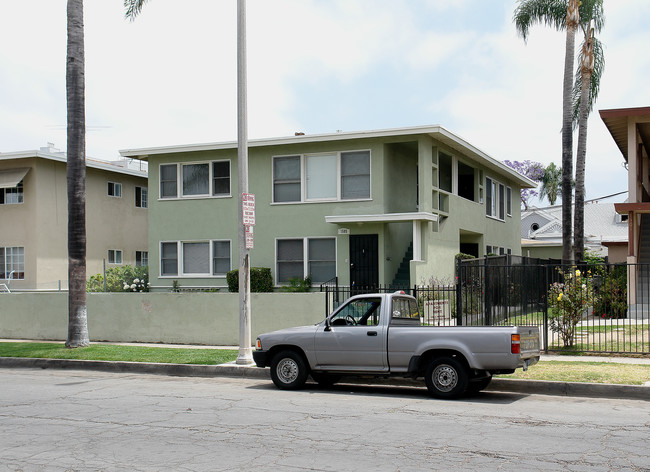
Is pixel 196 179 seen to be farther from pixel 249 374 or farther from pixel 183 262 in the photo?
pixel 249 374

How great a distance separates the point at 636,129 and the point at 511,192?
12.6 meters

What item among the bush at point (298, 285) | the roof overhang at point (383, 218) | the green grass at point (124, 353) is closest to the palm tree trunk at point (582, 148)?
the roof overhang at point (383, 218)

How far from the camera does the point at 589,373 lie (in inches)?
476

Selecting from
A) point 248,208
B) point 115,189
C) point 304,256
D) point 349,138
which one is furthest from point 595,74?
point 115,189

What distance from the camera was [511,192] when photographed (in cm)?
3506

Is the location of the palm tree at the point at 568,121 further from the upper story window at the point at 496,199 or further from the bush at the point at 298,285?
the bush at the point at 298,285

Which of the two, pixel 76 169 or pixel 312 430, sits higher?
pixel 76 169

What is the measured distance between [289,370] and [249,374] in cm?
212

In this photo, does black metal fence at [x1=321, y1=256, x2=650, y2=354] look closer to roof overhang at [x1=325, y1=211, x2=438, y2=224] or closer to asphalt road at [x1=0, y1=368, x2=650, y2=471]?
asphalt road at [x1=0, y1=368, x2=650, y2=471]

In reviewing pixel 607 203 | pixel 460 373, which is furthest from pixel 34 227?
pixel 607 203

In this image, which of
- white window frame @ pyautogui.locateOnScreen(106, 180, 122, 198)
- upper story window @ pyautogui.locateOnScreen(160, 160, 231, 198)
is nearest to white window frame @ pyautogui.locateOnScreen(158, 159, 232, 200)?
upper story window @ pyautogui.locateOnScreen(160, 160, 231, 198)

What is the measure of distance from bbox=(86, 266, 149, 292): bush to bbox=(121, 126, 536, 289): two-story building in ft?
3.45

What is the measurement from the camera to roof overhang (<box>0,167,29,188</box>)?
1184 inches

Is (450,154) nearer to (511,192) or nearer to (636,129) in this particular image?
(636,129)
